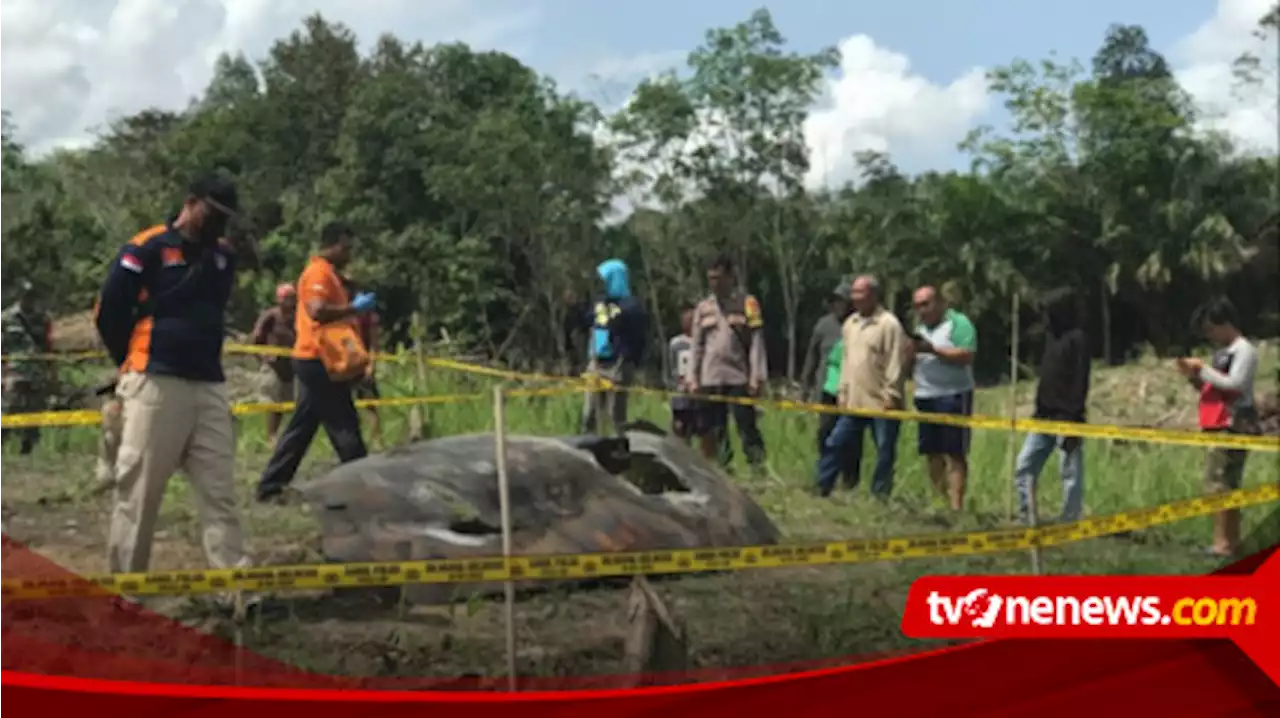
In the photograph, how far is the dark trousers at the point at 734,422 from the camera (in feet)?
8.73

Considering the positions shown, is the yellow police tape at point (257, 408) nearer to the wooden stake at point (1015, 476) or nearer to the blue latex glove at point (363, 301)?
the blue latex glove at point (363, 301)

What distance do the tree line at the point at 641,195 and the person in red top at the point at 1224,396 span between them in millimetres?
82

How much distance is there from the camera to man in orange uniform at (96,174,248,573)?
238 cm

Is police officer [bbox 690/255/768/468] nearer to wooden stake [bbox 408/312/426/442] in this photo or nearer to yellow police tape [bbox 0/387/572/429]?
yellow police tape [bbox 0/387/572/429]

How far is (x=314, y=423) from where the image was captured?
96.3 inches

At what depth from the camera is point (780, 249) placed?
8.04ft

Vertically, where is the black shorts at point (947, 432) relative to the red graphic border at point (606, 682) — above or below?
above

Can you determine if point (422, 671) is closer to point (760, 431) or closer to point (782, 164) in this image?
point (760, 431)

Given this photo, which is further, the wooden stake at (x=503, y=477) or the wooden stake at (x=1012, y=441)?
the wooden stake at (x=1012, y=441)

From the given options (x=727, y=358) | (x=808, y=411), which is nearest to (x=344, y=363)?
(x=727, y=358)

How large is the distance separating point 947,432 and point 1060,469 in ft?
0.99

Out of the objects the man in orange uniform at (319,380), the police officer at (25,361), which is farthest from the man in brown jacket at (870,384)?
the police officer at (25,361)

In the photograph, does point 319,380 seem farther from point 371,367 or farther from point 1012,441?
point 1012,441

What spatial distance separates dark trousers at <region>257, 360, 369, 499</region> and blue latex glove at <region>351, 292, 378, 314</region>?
15 centimetres
